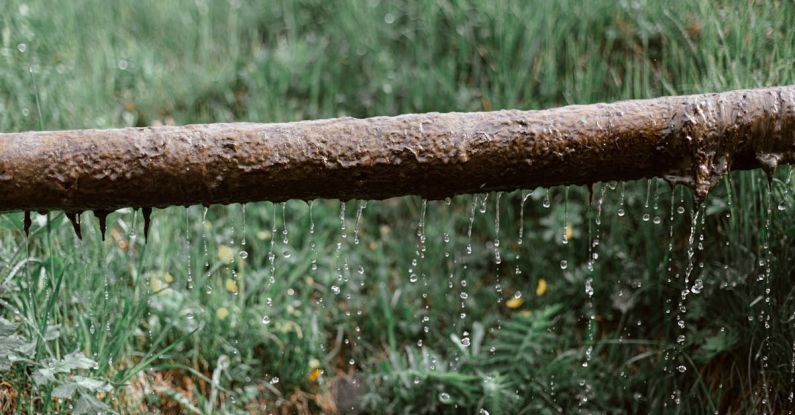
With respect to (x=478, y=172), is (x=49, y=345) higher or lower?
lower

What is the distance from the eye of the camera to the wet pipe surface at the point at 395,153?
2.04 metres

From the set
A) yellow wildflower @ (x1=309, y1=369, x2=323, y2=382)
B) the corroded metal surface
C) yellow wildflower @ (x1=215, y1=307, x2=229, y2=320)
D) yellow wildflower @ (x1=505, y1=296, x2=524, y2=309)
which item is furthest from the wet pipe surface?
yellow wildflower @ (x1=505, y1=296, x2=524, y2=309)

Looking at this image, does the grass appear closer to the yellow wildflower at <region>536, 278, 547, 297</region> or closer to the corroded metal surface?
the yellow wildflower at <region>536, 278, 547, 297</region>

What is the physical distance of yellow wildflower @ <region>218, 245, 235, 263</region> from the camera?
3.31 m

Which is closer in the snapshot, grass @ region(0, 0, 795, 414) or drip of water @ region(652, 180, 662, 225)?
grass @ region(0, 0, 795, 414)

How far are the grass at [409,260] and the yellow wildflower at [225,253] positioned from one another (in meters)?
0.02

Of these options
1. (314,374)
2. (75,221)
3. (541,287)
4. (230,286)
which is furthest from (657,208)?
(75,221)

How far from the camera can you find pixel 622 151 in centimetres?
218

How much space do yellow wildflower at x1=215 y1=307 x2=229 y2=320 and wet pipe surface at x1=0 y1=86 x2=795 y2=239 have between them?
38.5 inches

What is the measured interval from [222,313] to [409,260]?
96cm

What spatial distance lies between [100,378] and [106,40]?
240cm

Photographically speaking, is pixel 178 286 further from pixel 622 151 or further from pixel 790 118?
pixel 790 118


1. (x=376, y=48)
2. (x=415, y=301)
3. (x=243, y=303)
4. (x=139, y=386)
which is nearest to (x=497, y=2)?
(x=376, y=48)

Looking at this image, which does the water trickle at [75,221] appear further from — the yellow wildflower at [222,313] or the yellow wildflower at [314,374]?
the yellow wildflower at [314,374]
